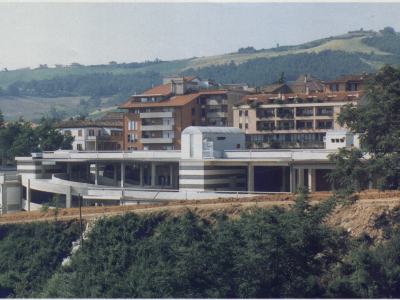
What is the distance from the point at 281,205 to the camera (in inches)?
1940

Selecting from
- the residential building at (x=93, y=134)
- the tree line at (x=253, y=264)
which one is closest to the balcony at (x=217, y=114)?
the residential building at (x=93, y=134)

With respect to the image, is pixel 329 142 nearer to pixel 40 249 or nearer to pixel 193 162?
pixel 193 162

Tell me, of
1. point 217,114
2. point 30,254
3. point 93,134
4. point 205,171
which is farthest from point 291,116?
point 30,254

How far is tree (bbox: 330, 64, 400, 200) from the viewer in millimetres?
44906

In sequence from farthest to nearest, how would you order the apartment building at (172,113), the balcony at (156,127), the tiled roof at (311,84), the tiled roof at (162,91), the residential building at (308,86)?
the tiled roof at (311,84)
the residential building at (308,86)
the tiled roof at (162,91)
the apartment building at (172,113)
the balcony at (156,127)

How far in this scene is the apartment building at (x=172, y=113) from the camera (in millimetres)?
106000

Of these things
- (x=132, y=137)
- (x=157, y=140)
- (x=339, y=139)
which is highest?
(x=132, y=137)

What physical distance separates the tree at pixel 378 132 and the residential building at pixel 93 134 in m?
82.2

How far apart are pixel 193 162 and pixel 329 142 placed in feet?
55.1

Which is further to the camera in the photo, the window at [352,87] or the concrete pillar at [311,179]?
the window at [352,87]

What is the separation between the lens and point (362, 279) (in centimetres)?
3509

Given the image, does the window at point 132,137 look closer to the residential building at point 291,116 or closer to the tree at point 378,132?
the residential building at point 291,116

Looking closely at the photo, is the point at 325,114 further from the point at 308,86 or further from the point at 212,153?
the point at 308,86

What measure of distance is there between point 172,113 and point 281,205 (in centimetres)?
5874
